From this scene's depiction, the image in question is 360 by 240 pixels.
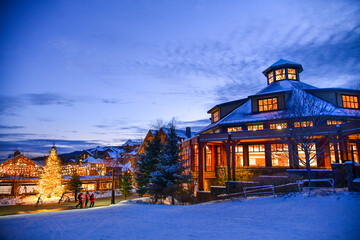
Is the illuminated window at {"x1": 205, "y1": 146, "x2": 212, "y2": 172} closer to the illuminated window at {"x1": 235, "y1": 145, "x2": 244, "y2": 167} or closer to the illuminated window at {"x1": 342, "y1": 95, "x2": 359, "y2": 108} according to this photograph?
the illuminated window at {"x1": 235, "y1": 145, "x2": 244, "y2": 167}

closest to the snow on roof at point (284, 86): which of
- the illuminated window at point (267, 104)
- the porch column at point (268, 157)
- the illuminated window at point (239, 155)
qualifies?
the illuminated window at point (267, 104)

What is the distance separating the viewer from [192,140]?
24703 millimetres

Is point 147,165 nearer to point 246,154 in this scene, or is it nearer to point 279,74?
point 246,154

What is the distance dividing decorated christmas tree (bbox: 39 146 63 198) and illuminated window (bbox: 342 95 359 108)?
41.0 m

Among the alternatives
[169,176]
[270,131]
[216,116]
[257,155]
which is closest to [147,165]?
[169,176]

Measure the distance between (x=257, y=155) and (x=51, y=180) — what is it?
30627mm

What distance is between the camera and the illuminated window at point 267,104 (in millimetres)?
26453

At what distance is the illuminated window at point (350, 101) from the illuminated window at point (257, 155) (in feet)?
34.7

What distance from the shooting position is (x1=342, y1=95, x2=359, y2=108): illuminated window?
82.6 feet

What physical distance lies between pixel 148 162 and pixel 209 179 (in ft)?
24.8

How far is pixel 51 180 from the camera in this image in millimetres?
33781

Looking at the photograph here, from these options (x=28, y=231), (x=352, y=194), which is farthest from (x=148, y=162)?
(x=352, y=194)

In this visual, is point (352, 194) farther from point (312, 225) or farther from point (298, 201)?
point (312, 225)

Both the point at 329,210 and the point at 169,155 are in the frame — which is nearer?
the point at 329,210
